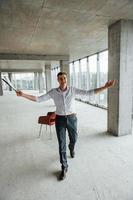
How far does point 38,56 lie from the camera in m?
8.34

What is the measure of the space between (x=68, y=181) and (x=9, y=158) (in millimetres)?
1347

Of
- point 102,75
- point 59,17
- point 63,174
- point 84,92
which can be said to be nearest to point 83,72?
point 102,75

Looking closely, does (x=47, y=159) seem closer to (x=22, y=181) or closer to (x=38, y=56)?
(x=22, y=181)

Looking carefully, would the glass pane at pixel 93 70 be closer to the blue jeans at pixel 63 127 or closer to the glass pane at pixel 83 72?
the glass pane at pixel 83 72

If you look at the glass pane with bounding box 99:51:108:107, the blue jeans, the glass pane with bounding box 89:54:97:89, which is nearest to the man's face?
the blue jeans

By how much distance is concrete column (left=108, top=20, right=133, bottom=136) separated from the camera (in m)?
3.72

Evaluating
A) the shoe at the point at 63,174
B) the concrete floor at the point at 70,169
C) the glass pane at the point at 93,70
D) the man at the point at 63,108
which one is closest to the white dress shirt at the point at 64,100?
the man at the point at 63,108

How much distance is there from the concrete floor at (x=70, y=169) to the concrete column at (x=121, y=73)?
38 cm

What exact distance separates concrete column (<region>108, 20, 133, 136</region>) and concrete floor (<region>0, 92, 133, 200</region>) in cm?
38

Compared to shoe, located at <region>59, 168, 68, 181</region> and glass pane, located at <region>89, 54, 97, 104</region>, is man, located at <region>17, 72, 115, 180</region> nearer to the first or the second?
shoe, located at <region>59, 168, 68, 181</region>

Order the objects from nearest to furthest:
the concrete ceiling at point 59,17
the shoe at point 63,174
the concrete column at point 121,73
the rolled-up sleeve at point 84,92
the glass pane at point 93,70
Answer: the shoe at point 63,174, the rolled-up sleeve at point 84,92, the concrete ceiling at point 59,17, the concrete column at point 121,73, the glass pane at point 93,70

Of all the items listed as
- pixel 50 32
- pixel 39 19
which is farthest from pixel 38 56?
pixel 39 19

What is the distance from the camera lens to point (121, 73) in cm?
380

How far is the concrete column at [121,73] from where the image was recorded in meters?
3.72
